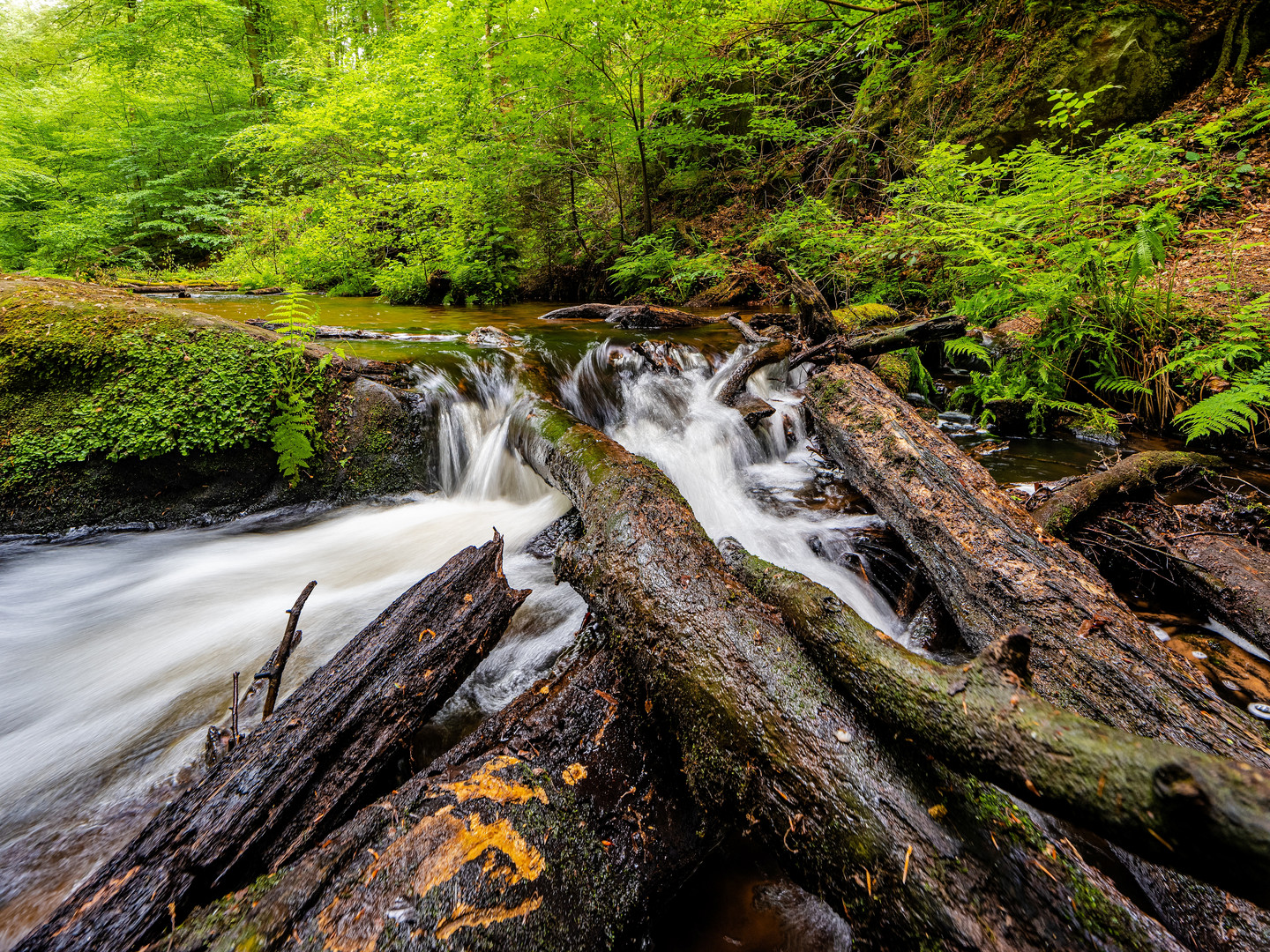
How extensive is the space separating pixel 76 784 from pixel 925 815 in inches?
138

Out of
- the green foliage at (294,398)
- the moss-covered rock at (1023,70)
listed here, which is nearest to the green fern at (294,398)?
the green foliage at (294,398)

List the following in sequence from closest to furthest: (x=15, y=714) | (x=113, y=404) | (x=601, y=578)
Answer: (x=601, y=578) < (x=15, y=714) < (x=113, y=404)

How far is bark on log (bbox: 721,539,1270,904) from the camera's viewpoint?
76 centimetres

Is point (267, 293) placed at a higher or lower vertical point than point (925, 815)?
higher

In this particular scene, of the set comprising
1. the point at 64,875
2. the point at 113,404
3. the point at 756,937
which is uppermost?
the point at 113,404

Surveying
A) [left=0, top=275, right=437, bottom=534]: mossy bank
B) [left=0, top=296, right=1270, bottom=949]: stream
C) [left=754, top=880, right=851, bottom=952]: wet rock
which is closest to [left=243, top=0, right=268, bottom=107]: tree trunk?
[left=0, top=275, right=437, bottom=534]: mossy bank

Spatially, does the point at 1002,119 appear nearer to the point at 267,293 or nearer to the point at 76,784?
the point at 76,784

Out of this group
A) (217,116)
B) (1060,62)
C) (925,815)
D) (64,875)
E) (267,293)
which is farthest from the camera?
(217,116)

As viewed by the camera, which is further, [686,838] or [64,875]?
[64,875]

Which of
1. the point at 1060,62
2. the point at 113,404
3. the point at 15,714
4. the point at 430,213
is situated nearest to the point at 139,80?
the point at 430,213

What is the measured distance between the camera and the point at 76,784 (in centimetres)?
222

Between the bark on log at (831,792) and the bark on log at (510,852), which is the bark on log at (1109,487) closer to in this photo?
the bark on log at (831,792)

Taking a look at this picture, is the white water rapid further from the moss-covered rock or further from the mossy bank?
the moss-covered rock

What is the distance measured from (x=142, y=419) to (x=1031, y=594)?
6161 mm
